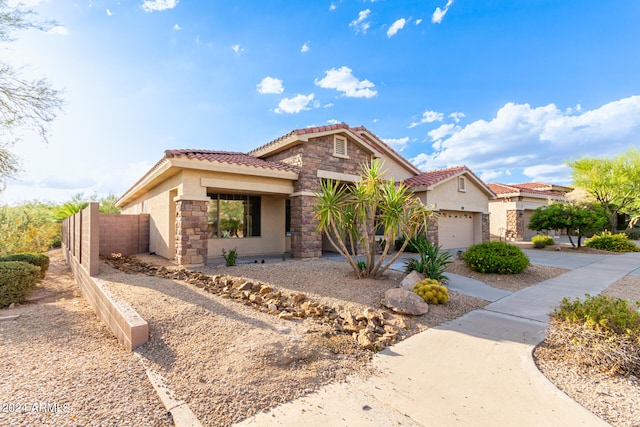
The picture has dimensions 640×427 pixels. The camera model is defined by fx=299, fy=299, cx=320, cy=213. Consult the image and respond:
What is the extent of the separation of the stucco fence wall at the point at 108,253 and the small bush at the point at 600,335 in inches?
230

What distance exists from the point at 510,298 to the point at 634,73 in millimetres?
10593

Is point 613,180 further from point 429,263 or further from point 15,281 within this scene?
point 15,281

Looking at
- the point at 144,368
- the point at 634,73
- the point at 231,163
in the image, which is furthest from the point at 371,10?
the point at 144,368

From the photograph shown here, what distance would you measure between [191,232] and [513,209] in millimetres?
21902

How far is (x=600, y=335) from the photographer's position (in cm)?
385

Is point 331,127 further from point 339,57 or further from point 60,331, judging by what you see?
point 60,331

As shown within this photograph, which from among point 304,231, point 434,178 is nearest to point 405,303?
point 304,231

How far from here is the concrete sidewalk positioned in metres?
2.79

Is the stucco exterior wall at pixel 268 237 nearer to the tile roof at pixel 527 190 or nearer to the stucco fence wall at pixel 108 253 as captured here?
the stucco fence wall at pixel 108 253

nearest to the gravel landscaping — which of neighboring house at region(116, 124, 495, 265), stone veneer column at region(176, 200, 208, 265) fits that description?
stone veneer column at region(176, 200, 208, 265)

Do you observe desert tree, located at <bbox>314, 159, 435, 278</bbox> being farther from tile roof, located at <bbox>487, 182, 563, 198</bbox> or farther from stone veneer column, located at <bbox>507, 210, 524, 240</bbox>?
tile roof, located at <bbox>487, 182, 563, 198</bbox>

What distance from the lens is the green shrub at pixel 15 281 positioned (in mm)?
6984

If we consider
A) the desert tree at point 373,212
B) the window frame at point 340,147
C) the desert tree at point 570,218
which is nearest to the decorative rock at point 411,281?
the desert tree at point 373,212

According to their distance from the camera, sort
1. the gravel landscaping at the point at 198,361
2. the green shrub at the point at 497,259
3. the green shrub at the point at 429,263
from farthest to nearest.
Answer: the green shrub at the point at 497,259, the green shrub at the point at 429,263, the gravel landscaping at the point at 198,361
